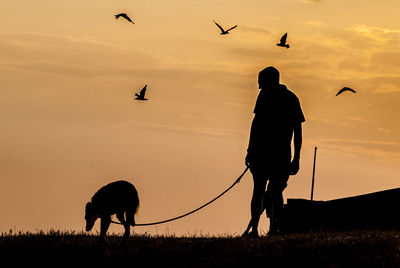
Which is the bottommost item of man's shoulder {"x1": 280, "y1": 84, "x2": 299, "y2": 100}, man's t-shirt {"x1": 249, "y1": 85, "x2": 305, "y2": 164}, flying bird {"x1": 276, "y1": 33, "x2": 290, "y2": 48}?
man's t-shirt {"x1": 249, "y1": 85, "x2": 305, "y2": 164}

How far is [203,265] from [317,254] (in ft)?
6.17

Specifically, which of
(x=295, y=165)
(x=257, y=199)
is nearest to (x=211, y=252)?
(x=257, y=199)

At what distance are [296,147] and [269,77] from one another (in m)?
1.53

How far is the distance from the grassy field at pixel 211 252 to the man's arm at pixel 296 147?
1535 millimetres

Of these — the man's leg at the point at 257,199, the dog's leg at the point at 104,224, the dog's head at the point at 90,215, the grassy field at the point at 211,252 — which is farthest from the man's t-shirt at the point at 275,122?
the dog's head at the point at 90,215

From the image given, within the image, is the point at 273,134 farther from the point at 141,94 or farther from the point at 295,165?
the point at 141,94

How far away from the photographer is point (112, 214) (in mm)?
16016

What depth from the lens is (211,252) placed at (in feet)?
47.6

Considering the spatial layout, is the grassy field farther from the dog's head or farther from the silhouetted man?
the silhouetted man

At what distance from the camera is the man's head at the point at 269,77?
16688 millimetres

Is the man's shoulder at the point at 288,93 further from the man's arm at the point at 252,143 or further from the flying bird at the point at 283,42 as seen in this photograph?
the flying bird at the point at 283,42

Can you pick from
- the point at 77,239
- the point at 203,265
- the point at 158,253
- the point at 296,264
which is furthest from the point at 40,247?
the point at 296,264

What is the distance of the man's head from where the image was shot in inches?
657

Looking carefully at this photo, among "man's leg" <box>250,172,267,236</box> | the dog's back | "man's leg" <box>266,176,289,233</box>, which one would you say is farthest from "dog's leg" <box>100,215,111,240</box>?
"man's leg" <box>266,176,289,233</box>
